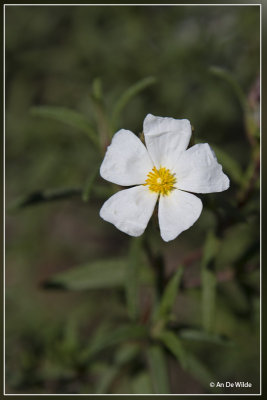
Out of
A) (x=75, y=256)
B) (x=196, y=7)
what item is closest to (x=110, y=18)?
(x=196, y=7)

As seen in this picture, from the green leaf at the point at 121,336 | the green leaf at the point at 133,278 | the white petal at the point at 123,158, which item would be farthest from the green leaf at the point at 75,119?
the green leaf at the point at 121,336

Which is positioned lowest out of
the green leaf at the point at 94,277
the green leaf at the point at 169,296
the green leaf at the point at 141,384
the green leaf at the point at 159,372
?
the green leaf at the point at 141,384

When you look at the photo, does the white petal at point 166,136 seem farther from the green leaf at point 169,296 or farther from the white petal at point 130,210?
the green leaf at point 169,296

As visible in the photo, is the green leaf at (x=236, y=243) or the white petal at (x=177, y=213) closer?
the white petal at (x=177, y=213)

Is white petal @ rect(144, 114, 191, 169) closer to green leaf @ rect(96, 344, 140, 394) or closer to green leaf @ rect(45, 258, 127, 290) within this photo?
green leaf @ rect(45, 258, 127, 290)

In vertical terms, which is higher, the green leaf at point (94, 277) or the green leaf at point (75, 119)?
the green leaf at point (75, 119)

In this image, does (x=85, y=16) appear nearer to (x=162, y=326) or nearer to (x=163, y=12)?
(x=163, y=12)

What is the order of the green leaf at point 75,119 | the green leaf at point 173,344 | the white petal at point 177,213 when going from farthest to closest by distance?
the green leaf at point 75,119 → the green leaf at point 173,344 → the white petal at point 177,213

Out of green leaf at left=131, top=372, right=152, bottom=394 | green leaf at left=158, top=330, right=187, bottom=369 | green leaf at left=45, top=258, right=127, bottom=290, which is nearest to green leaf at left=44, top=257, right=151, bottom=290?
green leaf at left=45, top=258, right=127, bottom=290
